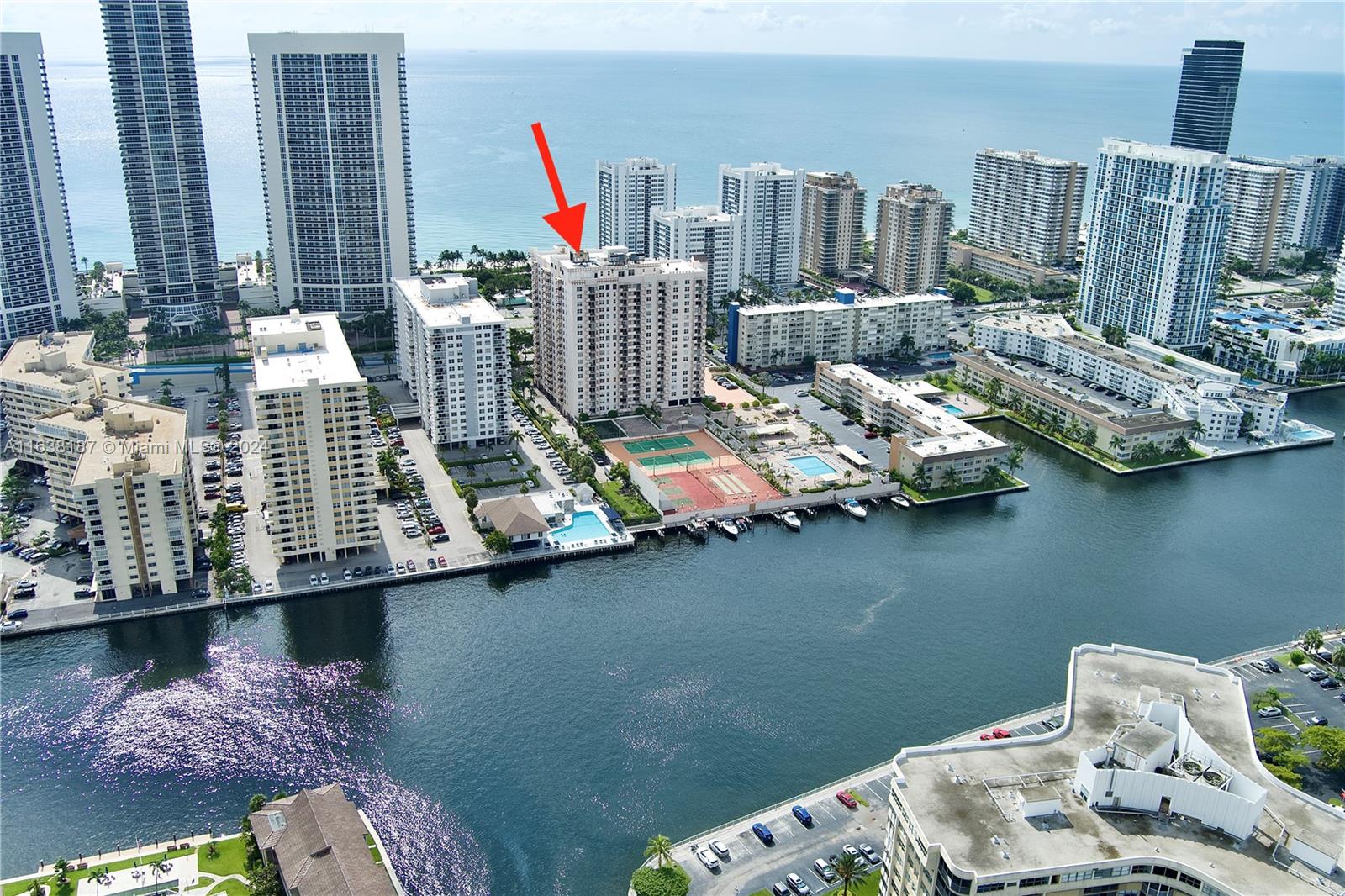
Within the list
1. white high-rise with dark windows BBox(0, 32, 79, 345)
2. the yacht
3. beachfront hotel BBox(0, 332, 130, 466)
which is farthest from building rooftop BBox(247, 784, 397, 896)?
white high-rise with dark windows BBox(0, 32, 79, 345)

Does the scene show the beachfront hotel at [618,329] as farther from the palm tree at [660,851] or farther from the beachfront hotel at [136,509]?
the palm tree at [660,851]

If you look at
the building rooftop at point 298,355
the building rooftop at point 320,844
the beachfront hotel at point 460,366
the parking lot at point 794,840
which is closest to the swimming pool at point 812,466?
the beachfront hotel at point 460,366

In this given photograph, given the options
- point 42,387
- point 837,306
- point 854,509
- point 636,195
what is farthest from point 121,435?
point 636,195

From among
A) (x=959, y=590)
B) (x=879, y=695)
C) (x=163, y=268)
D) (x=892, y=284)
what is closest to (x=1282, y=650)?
(x=959, y=590)

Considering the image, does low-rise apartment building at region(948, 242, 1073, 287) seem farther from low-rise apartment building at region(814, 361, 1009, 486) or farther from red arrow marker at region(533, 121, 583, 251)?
red arrow marker at region(533, 121, 583, 251)

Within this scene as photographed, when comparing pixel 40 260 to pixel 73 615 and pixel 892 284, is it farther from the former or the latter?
pixel 892 284
